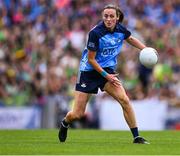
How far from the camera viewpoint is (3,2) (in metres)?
27.4

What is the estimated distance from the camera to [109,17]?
1284cm

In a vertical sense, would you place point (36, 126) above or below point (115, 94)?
below

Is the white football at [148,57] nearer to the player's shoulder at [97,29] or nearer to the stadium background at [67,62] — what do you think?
the player's shoulder at [97,29]

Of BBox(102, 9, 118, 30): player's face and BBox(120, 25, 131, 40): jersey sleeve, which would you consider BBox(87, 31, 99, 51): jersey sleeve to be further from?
BBox(120, 25, 131, 40): jersey sleeve

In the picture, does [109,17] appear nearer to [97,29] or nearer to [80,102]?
[97,29]

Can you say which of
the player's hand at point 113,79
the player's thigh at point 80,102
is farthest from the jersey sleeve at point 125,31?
the player's thigh at point 80,102

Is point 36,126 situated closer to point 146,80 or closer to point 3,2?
point 146,80

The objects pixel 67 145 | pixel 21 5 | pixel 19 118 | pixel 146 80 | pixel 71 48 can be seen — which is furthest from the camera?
pixel 21 5

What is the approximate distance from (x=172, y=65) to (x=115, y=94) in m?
11.2

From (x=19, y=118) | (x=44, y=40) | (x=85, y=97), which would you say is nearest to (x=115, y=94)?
(x=85, y=97)

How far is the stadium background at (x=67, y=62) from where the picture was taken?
2220 cm

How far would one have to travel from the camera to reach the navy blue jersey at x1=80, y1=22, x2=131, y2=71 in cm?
1288

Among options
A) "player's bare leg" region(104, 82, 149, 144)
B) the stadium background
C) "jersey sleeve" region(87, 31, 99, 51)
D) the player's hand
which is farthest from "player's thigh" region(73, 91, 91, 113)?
the stadium background

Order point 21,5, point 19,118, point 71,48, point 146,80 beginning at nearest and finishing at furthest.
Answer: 1. point 19,118
2. point 146,80
3. point 71,48
4. point 21,5
